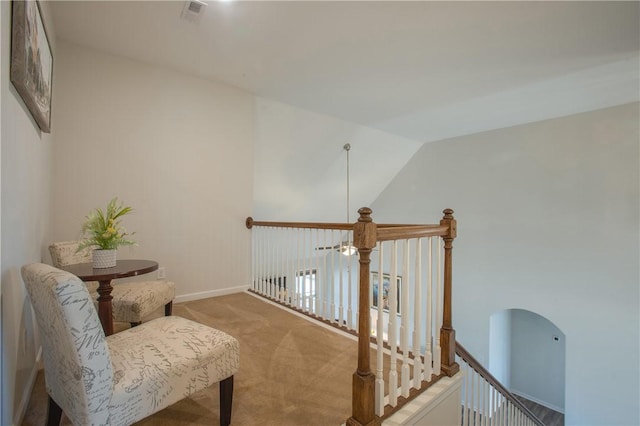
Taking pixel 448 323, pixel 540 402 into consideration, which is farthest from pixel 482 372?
pixel 540 402

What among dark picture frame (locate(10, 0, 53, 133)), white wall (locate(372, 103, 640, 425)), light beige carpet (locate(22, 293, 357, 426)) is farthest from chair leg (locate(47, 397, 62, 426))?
white wall (locate(372, 103, 640, 425))

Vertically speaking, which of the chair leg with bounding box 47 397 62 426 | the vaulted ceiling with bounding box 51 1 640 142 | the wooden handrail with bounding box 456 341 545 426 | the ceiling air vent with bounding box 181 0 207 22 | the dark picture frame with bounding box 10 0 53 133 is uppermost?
the ceiling air vent with bounding box 181 0 207 22

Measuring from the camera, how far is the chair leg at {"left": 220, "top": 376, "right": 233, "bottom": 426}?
1.45 metres

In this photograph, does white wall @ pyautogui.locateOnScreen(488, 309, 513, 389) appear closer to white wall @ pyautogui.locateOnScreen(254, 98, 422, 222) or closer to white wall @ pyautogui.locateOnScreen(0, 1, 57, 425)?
white wall @ pyautogui.locateOnScreen(254, 98, 422, 222)

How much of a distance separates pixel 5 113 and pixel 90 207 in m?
1.83

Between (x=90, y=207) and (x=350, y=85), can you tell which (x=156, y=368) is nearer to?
(x=90, y=207)

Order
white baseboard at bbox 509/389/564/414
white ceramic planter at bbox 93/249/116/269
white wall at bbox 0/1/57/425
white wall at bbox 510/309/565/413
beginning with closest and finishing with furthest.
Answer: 1. white wall at bbox 0/1/57/425
2. white ceramic planter at bbox 93/249/116/269
3. white baseboard at bbox 509/389/564/414
4. white wall at bbox 510/309/565/413

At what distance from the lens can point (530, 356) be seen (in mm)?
6375

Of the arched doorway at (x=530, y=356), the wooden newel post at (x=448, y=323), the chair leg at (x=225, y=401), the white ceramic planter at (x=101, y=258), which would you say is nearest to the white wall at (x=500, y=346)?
the arched doorway at (x=530, y=356)

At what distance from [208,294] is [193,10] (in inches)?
111

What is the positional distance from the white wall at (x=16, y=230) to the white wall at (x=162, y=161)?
800 mm

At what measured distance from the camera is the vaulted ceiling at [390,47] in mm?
2252

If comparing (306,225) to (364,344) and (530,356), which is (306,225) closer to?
(364,344)

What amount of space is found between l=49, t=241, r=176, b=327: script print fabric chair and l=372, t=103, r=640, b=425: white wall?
5.21 metres
